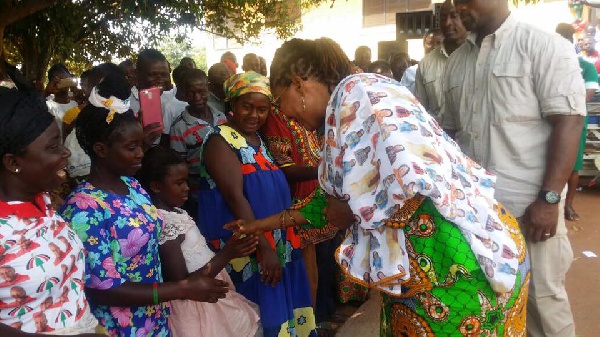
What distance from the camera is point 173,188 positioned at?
244 cm

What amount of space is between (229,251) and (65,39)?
32.7 feet

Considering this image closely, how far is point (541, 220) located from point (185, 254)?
1600 millimetres

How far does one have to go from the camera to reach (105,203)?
186 centimetres

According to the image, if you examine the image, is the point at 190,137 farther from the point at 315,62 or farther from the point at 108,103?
the point at 315,62

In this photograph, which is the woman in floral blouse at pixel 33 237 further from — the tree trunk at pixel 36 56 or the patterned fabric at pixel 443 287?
the tree trunk at pixel 36 56

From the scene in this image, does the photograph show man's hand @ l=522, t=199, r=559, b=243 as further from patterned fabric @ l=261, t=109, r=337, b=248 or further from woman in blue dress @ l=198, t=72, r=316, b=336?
woman in blue dress @ l=198, t=72, r=316, b=336

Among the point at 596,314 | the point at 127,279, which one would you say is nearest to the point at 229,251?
the point at 127,279

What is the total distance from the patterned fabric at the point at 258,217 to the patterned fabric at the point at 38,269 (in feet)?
3.69

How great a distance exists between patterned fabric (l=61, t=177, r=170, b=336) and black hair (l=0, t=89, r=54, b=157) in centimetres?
36

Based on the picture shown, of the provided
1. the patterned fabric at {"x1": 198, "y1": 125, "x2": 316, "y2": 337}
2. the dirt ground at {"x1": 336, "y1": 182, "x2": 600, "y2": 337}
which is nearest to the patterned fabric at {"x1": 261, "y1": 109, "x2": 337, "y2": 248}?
the patterned fabric at {"x1": 198, "y1": 125, "x2": 316, "y2": 337}

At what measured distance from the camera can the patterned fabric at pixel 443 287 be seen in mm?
1604

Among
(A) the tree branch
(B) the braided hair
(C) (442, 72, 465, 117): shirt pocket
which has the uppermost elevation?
(A) the tree branch

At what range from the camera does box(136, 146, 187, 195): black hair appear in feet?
7.98

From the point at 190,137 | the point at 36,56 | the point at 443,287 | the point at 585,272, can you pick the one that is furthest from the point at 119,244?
the point at 36,56
